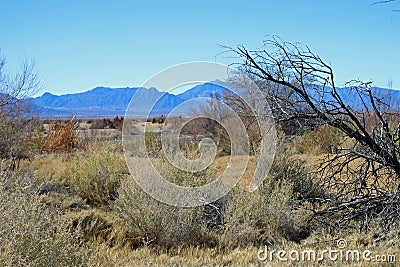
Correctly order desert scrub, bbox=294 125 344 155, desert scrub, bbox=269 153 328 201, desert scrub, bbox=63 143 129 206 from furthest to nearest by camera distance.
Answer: desert scrub, bbox=294 125 344 155
desert scrub, bbox=269 153 328 201
desert scrub, bbox=63 143 129 206

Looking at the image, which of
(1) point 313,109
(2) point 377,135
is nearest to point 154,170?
(1) point 313,109

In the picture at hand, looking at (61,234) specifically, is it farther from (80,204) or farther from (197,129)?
(197,129)

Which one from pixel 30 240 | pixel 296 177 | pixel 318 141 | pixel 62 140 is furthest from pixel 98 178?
pixel 318 141

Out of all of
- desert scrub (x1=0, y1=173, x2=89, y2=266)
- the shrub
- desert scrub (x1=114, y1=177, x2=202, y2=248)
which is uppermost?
the shrub

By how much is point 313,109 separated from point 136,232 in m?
2.81

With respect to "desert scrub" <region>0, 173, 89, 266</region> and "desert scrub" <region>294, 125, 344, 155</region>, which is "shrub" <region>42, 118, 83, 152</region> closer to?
"desert scrub" <region>294, 125, 344, 155</region>

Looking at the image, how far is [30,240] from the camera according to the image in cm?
365

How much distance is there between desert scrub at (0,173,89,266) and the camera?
11.3ft

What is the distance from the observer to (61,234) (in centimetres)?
379

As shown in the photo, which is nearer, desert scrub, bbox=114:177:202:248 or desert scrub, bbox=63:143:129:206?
desert scrub, bbox=114:177:202:248

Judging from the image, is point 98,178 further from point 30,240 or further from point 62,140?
point 62,140

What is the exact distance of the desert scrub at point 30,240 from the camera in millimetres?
3449

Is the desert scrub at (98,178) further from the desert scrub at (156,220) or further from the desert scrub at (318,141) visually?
the desert scrub at (318,141)

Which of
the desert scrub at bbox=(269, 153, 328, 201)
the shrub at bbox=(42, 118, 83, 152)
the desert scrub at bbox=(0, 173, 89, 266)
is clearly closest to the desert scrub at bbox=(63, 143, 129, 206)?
the desert scrub at bbox=(269, 153, 328, 201)
